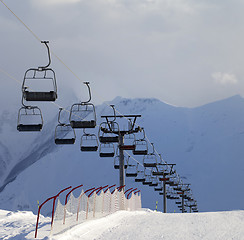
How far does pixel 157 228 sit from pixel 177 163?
411 feet

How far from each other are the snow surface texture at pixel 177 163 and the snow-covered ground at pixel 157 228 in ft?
330

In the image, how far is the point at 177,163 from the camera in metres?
140

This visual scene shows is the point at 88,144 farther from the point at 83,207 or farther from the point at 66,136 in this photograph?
the point at 83,207

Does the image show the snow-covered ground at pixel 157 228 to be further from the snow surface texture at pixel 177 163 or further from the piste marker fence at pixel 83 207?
the snow surface texture at pixel 177 163

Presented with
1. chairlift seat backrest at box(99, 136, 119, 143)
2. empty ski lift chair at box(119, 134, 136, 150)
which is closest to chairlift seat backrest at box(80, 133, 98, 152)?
chairlift seat backrest at box(99, 136, 119, 143)

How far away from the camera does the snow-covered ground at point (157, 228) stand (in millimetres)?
→ 14201

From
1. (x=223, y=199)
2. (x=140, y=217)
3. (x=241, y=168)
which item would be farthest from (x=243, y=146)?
(x=140, y=217)

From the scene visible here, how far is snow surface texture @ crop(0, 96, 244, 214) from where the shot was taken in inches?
4946

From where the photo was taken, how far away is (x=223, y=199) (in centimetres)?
12238

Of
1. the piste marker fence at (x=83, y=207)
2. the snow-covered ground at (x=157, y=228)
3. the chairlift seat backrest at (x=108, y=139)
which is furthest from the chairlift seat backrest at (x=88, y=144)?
the snow-covered ground at (x=157, y=228)

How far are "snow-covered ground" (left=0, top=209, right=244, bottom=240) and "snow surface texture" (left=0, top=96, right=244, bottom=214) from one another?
10072 cm

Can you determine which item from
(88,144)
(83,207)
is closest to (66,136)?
(88,144)

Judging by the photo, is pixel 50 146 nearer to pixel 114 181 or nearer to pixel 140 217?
pixel 114 181

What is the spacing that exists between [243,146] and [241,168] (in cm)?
1191
